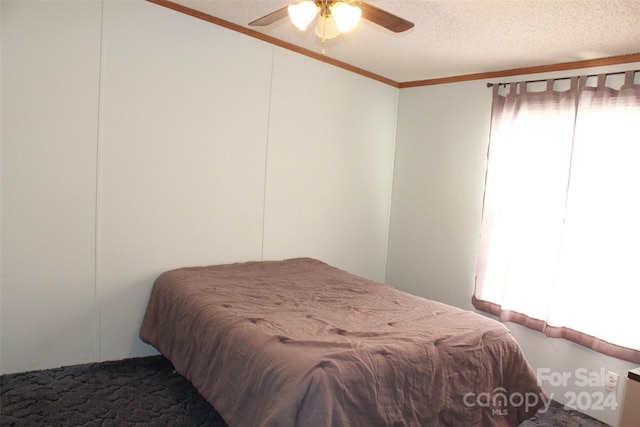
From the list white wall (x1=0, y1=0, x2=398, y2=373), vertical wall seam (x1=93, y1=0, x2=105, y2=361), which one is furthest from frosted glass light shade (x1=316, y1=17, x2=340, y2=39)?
vertical wall seam (x1=93, y1=0, x2=105, y2=361)

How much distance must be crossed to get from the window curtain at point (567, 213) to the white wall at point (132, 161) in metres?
1.46

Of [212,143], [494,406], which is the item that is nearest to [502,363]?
[494,406]

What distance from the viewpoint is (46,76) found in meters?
2.78

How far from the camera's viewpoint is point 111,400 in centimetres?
267

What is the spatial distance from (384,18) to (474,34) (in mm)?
1064

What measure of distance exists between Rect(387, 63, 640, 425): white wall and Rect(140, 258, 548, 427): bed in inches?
42.0

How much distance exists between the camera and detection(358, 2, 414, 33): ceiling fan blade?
2064 millimetres

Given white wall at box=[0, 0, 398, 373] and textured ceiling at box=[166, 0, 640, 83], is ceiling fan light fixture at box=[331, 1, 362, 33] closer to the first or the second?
textured ceiling at box=[166, 0, 640, 83]

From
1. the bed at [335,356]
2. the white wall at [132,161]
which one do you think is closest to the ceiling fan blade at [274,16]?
the white wall at [132,161]

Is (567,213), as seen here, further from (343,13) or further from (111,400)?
(111,400)

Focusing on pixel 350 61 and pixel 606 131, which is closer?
pixel 606 131

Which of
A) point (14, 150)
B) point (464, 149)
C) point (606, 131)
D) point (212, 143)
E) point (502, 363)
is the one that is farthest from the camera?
point (464, 149)

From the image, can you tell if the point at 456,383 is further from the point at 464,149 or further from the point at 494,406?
the point at 464,149

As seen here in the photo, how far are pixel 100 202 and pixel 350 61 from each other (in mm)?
2304
